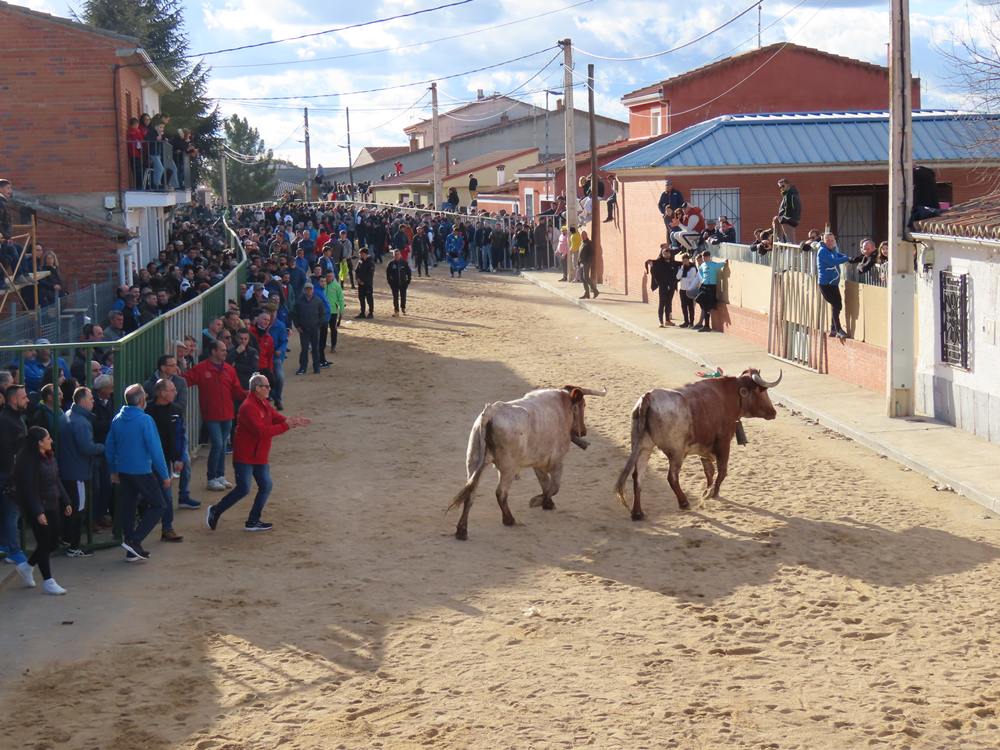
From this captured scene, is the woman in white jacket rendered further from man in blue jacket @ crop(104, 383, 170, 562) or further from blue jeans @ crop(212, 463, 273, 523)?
man in blue jacket @ crop(104, 383, 170, 562)

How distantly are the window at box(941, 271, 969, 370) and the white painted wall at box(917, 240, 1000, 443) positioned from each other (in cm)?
7

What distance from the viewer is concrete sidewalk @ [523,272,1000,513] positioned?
46.8ft

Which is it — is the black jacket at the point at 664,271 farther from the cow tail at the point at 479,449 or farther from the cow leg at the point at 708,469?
the cow tail at the point at 479,449

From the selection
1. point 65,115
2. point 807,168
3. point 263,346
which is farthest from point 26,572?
point 807,168

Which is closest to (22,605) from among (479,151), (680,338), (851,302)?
(851,302)

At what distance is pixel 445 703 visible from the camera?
848 cm

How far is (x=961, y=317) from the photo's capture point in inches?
655

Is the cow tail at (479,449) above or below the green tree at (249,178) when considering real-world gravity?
below

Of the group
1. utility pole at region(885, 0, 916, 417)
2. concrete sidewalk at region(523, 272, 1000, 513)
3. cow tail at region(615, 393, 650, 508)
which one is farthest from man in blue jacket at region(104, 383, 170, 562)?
utility pole at region(885, 0, 916, 417)

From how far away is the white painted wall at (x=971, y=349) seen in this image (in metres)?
15.8

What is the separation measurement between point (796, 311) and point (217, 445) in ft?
38.1

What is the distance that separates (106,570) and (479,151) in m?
74.8

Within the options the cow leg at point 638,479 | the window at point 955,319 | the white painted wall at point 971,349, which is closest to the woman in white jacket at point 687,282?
the white painted wall at point 971,349

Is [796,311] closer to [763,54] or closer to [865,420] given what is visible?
[865,420]
